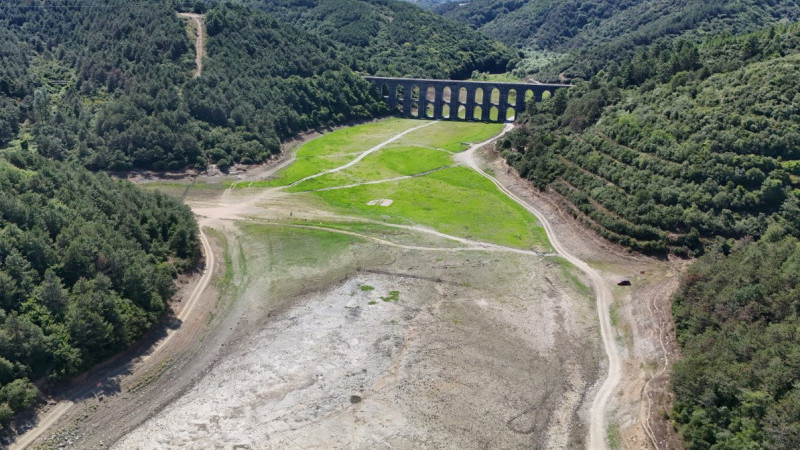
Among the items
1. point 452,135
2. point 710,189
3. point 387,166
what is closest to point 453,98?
point 452,135

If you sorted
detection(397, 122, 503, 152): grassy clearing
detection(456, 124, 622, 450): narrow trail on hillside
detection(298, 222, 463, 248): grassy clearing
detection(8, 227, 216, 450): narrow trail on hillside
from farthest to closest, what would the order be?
1. detection(397, 122, 503, 152): grassy clearing
2. detection(298, 222, 463, 248): grassy clearing
3. detection(456, 124, 622, 450): narrow trail on hillside
4. detection(8, 227, 216, 450): narrow trail on hillside

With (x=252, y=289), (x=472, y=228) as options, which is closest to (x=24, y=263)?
(x=252, y=289)

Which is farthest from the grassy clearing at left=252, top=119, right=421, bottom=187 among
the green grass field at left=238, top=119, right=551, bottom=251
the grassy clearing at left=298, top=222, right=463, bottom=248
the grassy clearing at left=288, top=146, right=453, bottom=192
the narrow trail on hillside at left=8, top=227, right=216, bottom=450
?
the narrow trail on hillside at left=8, top=227, right=216, bottom=450

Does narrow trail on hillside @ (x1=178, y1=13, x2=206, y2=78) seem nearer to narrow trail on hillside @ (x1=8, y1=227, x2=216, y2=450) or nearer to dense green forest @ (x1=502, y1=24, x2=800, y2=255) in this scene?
narrow trail on hillside @ (x1=8, y1=227, x2=216, y2=450)

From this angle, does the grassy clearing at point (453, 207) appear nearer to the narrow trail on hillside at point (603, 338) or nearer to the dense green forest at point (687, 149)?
the narrow trail on hillside at point (603, 338)

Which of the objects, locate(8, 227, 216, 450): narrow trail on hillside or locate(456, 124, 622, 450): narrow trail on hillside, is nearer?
locate(8, 227, 216, 450): narrow trail on hillside

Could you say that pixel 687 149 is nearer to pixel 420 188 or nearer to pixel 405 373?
pixel 420 188
